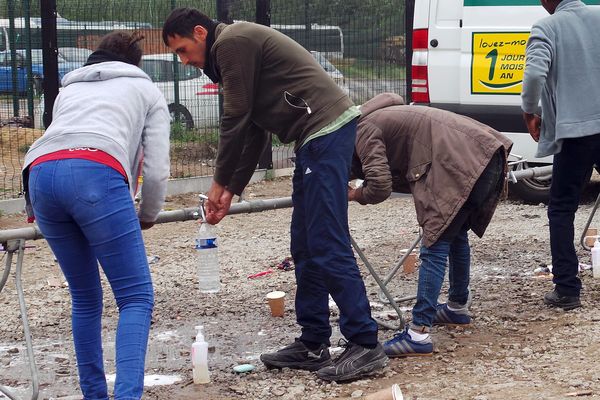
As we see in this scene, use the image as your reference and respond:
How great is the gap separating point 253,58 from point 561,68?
6.82ft

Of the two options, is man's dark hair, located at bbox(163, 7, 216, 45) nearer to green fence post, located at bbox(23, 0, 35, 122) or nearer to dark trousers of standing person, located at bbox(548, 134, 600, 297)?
dark trousers of standing person, located at bbox(548, 134, 600, 297)

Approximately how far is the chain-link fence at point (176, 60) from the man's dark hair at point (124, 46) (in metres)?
4.75

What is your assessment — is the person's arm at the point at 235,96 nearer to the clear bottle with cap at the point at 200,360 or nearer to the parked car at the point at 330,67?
the clear bottle with cap at the point at 200,360

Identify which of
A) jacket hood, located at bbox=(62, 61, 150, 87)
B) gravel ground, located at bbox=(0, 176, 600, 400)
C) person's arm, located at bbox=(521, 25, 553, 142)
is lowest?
gravel ground, located at bbox=(0, 176, 600, 400)

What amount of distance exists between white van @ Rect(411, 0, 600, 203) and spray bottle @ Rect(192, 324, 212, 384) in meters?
4.71

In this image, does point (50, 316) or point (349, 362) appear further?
point (50, 316)

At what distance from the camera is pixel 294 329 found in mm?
5918

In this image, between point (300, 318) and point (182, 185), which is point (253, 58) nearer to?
point (300, 318)

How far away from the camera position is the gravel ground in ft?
15.8

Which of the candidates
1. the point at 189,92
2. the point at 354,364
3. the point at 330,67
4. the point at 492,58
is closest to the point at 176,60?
the point at 189,92

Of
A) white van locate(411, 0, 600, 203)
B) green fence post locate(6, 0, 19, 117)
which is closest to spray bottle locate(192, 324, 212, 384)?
white van locate(411, 0, 600, 203)

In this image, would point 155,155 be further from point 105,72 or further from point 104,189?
point 105,72

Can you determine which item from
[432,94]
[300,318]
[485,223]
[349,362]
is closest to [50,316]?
[300,318]

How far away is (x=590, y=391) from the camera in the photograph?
14.6ft
